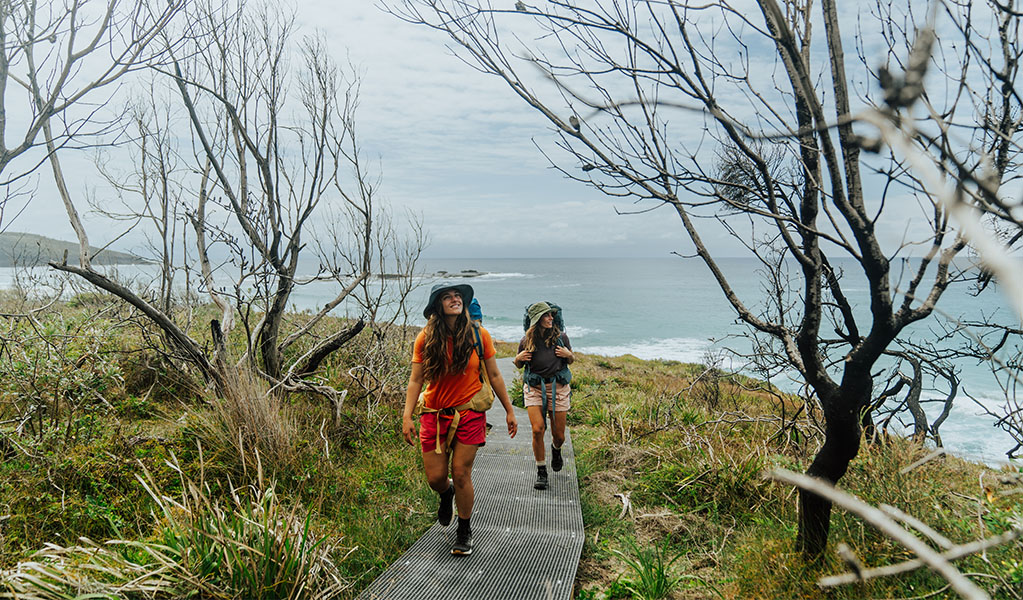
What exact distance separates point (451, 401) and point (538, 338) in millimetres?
1744

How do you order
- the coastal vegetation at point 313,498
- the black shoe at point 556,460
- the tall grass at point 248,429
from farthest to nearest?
the black shoe at point 556,460 < the tall grass at point 248,429 < the coastal vegetation at point 313,498

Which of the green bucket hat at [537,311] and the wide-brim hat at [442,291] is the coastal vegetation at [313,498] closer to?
the wide-brim hat at [442,291]

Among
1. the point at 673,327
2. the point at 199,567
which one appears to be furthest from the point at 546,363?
the point at 673,327

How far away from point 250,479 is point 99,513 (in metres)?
1.00

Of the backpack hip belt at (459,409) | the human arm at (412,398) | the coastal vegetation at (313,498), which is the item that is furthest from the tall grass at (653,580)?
the human arm at (412,398)

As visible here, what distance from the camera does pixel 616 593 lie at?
3.64 metres

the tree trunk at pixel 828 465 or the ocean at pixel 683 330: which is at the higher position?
the tree trunk at pixel 828 465

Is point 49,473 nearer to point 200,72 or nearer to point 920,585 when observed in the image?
point 200,72

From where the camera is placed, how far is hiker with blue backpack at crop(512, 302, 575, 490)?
17.8 feet

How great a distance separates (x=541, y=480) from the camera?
17.7 ft

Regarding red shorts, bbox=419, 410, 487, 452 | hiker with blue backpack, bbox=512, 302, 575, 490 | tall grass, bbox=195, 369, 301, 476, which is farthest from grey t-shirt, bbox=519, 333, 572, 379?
tall grass, bbox=195, 369, 301, 476

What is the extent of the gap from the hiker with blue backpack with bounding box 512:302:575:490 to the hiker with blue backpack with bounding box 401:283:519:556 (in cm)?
141

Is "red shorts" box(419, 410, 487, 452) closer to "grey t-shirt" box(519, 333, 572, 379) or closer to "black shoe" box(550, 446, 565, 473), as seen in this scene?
"grey t-shirt" box(519, 333, 572, 379)

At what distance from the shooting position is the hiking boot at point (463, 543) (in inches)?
157
